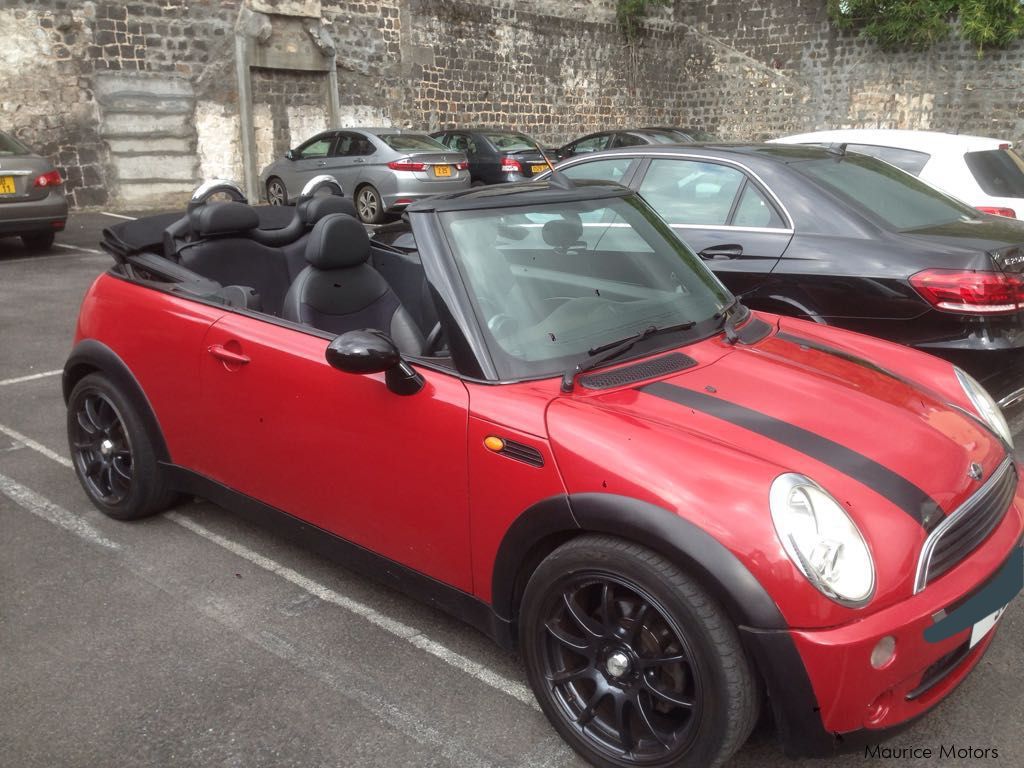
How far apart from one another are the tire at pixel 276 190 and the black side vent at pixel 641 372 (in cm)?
1406

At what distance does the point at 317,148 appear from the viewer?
15.5 meters

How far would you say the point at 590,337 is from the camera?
9.59 feet

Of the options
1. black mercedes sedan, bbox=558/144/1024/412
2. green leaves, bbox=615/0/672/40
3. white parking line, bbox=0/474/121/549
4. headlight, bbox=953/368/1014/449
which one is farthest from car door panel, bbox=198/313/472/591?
green leaves, bbox=615/0/672/40

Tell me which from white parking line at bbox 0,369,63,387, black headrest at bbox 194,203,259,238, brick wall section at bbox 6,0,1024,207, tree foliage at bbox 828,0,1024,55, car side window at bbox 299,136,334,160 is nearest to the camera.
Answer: black headrest at bbox 194,203,259,238

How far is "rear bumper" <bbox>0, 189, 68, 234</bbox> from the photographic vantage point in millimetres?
10391

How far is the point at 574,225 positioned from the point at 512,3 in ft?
66.9

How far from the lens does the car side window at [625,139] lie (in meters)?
15.6

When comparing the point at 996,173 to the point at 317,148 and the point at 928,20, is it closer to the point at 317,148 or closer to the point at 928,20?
the point at 317,148

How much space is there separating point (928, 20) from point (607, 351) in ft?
74.3

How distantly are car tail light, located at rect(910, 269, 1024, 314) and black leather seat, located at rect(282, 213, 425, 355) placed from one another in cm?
267

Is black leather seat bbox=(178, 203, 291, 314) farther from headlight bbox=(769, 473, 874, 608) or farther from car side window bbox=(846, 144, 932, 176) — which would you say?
car side window bbox=(846, 144, 932, 176)

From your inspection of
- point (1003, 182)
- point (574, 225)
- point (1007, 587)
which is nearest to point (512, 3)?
point (1003, 182)

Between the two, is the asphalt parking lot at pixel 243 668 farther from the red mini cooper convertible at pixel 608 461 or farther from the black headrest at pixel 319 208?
the black headrest at pixel 319 208

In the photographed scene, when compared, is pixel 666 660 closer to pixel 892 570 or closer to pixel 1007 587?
pixel 892 570
